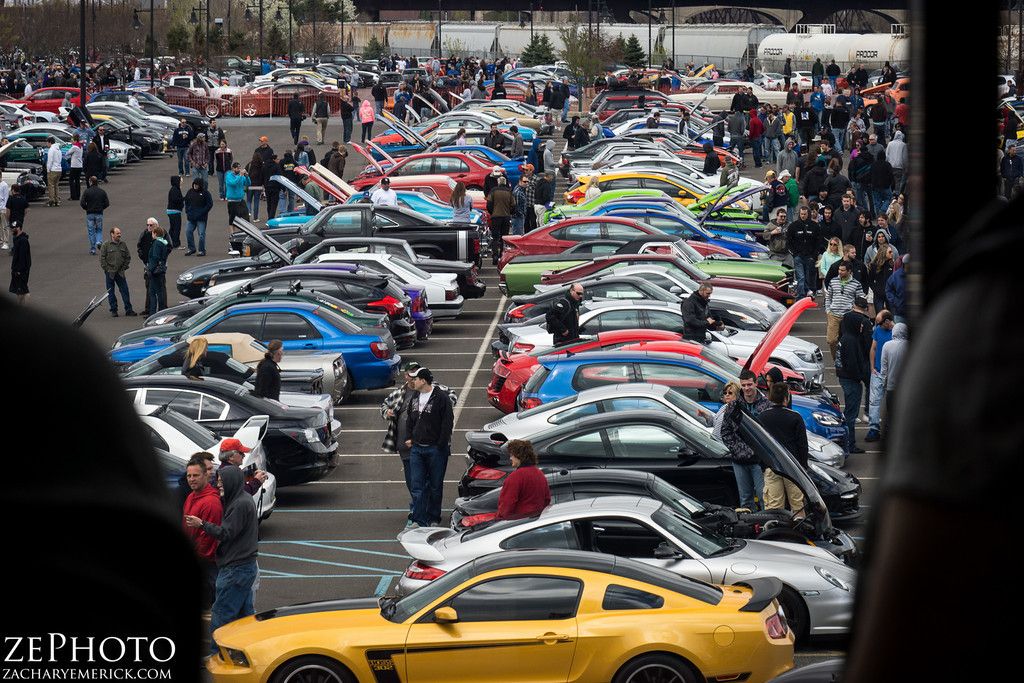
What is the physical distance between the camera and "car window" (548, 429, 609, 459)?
15.4 metres

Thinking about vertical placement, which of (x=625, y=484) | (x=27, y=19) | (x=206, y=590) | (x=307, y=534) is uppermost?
(x=27, y=19)

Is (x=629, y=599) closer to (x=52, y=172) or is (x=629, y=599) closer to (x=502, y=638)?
(x=502, y=638)

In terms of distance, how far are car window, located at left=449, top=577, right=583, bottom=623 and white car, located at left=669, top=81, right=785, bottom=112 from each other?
56253mm

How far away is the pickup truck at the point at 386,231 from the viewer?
29781mm

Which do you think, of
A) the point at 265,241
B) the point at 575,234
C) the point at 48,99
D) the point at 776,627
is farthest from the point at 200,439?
the point at 48,99

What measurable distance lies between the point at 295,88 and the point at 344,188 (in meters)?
37.1

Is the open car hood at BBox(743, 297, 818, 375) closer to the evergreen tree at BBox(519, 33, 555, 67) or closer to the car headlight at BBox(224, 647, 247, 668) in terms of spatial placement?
the car headlight at BBox(224, 647, 247, 668)

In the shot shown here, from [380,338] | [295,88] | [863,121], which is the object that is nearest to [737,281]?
[380,338]

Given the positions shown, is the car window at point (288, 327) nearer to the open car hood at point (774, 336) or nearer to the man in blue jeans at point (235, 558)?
the open car hood at point (774, 336)

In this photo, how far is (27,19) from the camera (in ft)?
302

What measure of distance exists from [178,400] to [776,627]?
343 inches

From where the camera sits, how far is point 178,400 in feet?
56.8

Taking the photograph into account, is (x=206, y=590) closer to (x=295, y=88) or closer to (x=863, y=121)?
(x=863, y=121)

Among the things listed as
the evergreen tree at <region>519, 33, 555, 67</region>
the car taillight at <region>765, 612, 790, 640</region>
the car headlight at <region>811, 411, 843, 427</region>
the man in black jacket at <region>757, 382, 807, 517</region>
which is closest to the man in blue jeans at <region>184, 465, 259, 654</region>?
the car taillight at <region>765, 612, 790, 640</region>
